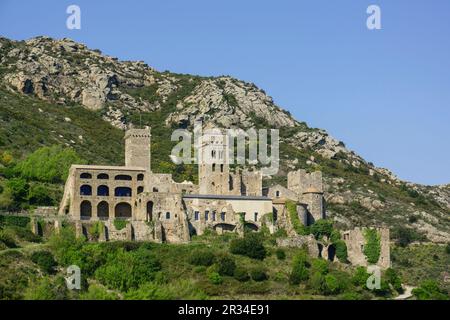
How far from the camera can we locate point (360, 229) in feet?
297

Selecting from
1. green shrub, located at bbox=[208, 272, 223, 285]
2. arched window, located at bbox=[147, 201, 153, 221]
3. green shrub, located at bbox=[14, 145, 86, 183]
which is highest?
green shrub, located at bbox=[14, 145, 86, 183]

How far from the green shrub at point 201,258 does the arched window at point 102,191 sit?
12.1m

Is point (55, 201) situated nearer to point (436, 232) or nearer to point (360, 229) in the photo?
point (360, 229)

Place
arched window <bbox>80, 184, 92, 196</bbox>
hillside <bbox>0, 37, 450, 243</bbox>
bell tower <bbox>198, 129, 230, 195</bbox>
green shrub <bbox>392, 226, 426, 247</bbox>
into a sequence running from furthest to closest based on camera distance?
1. hillside <bbox>0, 37, 450, 243</bbox>
2. green shrub <bbox>392, 226, 426, 247</bbox>
3. bell tower <bbox>198, 129, 230, 195</bbox>
4. arched window <bbox>80, 184, 92, 196</bbox>

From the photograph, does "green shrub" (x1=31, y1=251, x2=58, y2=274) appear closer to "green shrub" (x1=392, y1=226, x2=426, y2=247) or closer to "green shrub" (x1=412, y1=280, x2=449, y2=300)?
"green shrub" (x1=412, y1=280, x2=449, y2=300)

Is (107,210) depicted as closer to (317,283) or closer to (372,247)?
(317,283)

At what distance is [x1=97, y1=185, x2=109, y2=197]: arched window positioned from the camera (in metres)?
91.1

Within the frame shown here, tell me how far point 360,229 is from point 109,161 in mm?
36903

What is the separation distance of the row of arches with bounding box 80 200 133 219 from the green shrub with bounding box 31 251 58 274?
906 centimetres

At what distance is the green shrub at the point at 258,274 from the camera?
3191 inches

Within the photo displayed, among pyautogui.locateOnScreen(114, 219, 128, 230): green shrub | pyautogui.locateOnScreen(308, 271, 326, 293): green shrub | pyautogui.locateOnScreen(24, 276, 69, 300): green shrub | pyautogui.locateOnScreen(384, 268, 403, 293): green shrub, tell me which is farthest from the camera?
pyautogui.locateOnScreen(114, 219, 128, 230): green shrub

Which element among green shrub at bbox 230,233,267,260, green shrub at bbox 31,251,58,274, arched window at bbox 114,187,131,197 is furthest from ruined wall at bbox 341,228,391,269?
green shrub at bbox 31,251,58,274

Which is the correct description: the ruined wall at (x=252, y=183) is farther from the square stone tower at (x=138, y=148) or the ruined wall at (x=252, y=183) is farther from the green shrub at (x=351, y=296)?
the green shrub at (x=351, y=296)
